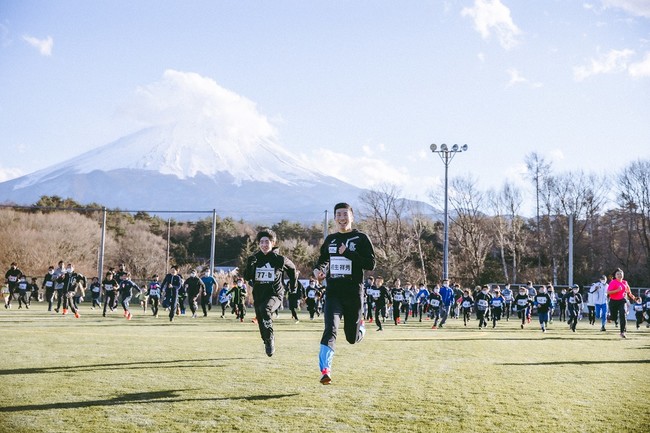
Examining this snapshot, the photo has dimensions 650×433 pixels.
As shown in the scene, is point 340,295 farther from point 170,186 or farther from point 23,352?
point 170,186

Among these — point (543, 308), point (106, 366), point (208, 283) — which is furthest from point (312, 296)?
point (106, 366)

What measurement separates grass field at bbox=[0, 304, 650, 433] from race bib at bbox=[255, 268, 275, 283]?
1.29 m

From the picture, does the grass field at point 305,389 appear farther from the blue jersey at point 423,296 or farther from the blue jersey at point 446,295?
the blue jersey at point 423,296

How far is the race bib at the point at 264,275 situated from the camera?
9.23 meters

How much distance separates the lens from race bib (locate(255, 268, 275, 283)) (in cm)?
923

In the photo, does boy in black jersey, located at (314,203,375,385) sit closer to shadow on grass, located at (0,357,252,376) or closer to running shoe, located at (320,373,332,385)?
running shoe, located at (320,373,332,385)

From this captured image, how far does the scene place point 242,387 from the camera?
6844 millimetres

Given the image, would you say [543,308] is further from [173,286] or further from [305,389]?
[305,389]

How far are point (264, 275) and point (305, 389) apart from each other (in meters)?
2.81

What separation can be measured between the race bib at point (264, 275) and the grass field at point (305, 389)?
1.29 meters

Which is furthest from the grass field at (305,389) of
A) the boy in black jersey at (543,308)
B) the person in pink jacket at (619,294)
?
the boy in black jersey at (543,308)

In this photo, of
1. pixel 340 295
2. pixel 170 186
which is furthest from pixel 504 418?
pixel 170 186

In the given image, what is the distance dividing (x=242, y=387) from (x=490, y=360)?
5.17 m

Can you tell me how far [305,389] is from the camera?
6.75m
